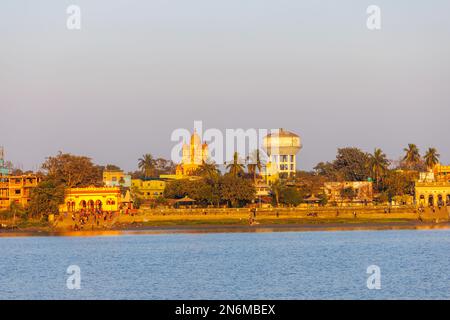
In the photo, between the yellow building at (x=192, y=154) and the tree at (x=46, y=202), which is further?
the yellow building at (x=192, y=154)

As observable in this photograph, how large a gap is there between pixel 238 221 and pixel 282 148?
200 feet

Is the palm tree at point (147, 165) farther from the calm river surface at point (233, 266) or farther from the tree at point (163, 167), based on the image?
the calm river surface at point (233, 266)

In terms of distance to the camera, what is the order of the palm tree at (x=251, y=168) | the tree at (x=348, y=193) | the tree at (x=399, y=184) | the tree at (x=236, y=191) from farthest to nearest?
the palm tree at (x=251, y=168)
the tree at (x=348, y=193)
the tree at (x=399, y=184)
the tree at (x=236, y=191)

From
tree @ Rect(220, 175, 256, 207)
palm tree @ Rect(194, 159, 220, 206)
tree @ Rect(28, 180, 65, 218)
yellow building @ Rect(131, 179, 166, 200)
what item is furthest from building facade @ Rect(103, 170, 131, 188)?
tree @ Rect(220, 175, 256, 207)

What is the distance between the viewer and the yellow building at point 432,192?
116 meters

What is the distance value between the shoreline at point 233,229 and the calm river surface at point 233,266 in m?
8.77

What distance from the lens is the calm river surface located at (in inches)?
1698

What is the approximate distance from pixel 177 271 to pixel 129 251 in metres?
17.3

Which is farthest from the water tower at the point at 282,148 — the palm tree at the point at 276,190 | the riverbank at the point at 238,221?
the riverbank at the point at 238,221

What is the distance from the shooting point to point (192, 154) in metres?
154

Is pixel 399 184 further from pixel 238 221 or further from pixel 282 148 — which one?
pixel 282 148

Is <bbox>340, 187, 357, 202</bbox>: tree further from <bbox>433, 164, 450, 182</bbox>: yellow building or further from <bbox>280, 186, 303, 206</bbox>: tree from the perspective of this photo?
<bbox>433, 164, 450, 182</bbox>: yellow building

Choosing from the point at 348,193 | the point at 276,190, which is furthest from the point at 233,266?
the point at 348,193

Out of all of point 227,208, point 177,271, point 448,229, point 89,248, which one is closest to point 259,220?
point 227,208
